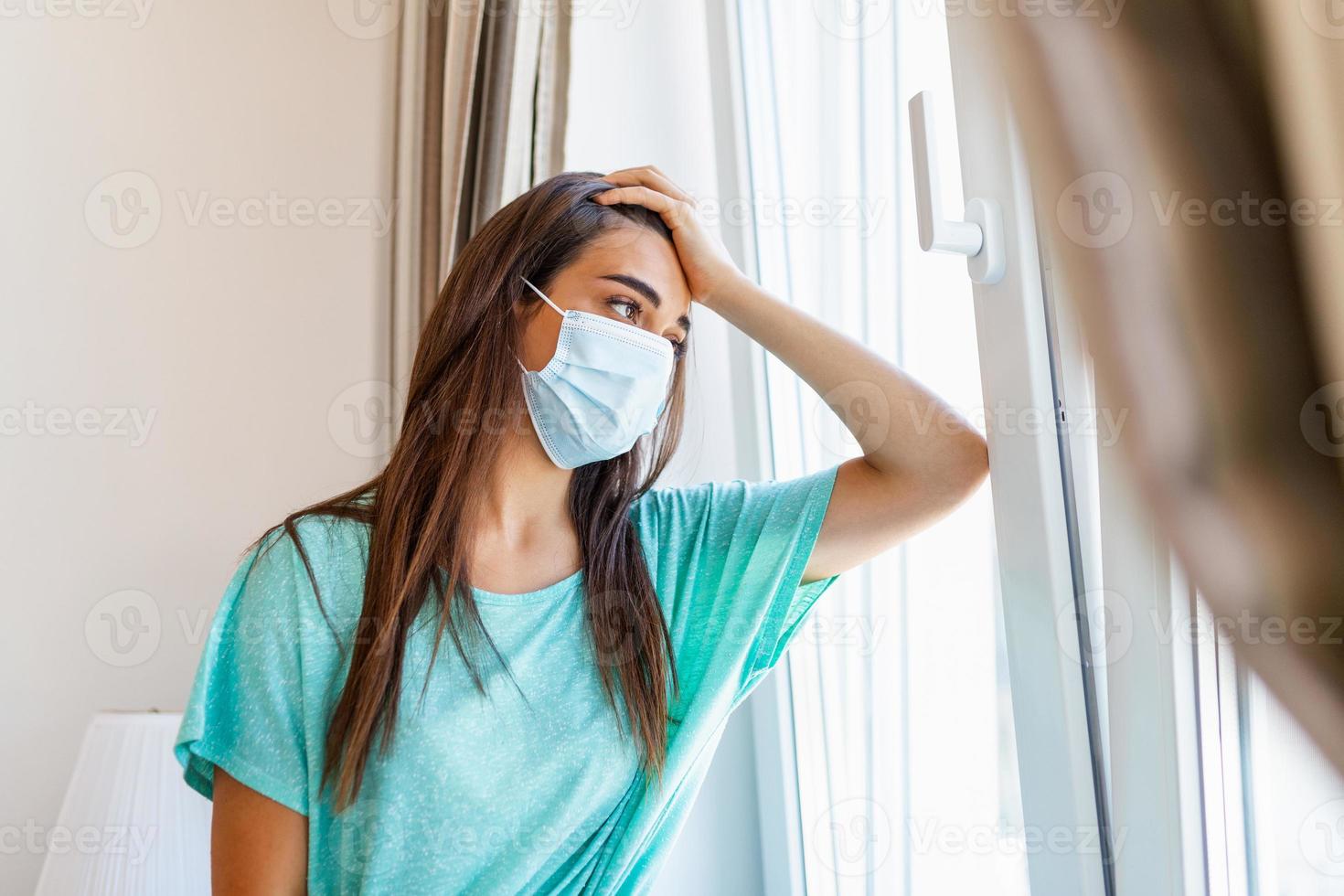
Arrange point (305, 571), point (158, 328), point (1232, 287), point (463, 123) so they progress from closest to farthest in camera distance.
A: 1. point (1232, 287)
2. point (305, 571)
3. point (463, 123)
4. point (158, 328)

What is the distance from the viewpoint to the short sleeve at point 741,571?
1094 millimetres

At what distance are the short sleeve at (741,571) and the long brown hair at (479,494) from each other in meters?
0.04

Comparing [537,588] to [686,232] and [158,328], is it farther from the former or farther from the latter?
[158,328]

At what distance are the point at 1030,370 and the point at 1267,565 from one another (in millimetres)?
545

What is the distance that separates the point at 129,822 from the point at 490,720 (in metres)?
0.91

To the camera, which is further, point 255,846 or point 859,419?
point 859,419

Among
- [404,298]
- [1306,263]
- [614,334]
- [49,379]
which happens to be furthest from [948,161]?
[49,379]

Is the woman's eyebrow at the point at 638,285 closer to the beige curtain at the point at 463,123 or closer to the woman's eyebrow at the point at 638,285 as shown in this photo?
the woman's eyebrow at the point at 638,285

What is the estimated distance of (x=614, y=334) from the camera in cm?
112

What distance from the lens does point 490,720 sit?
1.01 metres

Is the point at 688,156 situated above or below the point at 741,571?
above

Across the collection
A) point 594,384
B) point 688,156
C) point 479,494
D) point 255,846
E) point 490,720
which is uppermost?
point 688,156

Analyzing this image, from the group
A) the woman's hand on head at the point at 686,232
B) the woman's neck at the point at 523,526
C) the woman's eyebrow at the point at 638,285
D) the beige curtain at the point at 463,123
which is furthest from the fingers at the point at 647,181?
the beige curtain at the point at 463,123

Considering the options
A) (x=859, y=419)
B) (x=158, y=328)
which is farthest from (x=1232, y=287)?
(x=158, y=328)
